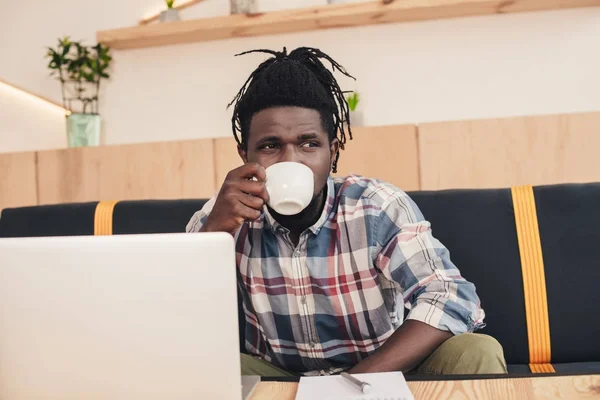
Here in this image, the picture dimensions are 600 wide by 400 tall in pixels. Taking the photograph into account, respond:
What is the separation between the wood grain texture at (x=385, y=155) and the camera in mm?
2291

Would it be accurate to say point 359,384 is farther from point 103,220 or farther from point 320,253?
point 103,220

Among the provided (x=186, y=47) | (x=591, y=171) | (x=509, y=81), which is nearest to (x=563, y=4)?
(x=509, y=81)

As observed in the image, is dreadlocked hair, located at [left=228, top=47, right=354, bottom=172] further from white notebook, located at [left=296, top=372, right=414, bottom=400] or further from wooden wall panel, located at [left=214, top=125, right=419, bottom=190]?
wooden wall panel, located at [left=214, top=125, right=419, bottom=190]

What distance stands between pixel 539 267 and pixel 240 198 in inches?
32.7

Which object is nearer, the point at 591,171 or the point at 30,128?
the point at 591,171

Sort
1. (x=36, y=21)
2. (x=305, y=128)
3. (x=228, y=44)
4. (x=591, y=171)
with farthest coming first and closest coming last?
1. (x=36, y=21)
2. (x=228, y=44)
3. (x=591, y=171)
4. (x=305, y=128)

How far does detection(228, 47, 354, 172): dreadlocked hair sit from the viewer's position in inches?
49.9

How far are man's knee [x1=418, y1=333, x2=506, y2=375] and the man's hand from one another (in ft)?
1.46

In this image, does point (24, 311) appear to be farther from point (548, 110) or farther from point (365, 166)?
point (548, 110)

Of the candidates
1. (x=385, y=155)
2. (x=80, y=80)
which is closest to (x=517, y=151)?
(x=385, y=155)

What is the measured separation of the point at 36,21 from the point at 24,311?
9.22ft

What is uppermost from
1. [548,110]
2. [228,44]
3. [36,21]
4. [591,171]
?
[36,21]

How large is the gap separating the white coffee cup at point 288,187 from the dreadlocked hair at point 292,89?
0.27 m

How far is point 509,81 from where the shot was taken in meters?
2.57
